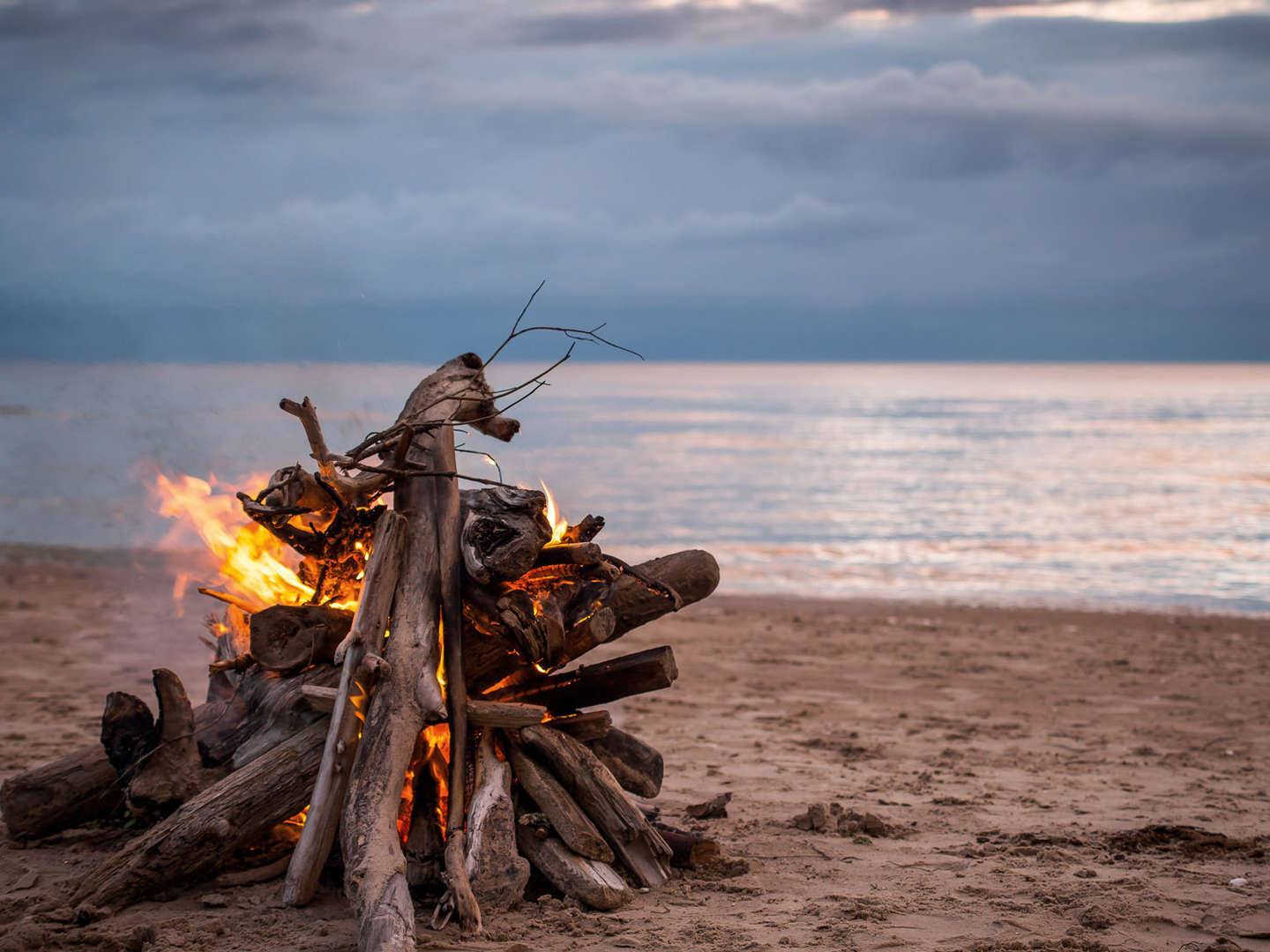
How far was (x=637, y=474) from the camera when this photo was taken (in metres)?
33.6

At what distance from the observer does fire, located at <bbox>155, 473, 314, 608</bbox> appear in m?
5.22

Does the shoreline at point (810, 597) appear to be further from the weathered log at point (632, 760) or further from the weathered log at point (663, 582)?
the weathered log at point (663, 582)

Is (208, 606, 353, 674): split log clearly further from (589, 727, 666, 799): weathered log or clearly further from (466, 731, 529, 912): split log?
(589, 727, 666, 799): weathered log

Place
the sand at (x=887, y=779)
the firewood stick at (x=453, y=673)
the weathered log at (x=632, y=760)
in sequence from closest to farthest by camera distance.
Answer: the firewood stick at (x=453, y=673), the sand at (x=887, y=779), the weathered log at (x=632, y=760)

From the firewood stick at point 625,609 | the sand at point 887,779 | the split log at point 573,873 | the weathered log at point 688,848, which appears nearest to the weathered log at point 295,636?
the firewood stick at point 625,609

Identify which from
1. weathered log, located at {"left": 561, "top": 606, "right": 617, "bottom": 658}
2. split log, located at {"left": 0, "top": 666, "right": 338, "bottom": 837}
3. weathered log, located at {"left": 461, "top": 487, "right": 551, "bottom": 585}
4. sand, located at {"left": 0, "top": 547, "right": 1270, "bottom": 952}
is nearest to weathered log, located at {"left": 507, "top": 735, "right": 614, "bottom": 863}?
sand, located at {"left": 0, "top": 547, "right": 1270, "bottom": 952}

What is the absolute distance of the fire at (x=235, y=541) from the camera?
522 centimetres

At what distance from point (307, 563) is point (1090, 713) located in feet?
20.7

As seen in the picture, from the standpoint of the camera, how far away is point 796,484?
3156 cm

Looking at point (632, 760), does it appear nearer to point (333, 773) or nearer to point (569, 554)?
point (569, 554)

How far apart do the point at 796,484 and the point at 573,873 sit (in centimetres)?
2782

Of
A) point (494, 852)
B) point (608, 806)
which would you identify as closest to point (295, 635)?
Result: point (494, 852)

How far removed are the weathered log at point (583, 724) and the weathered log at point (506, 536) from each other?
0.80 meters

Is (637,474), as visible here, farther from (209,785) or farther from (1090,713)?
(209,785)
